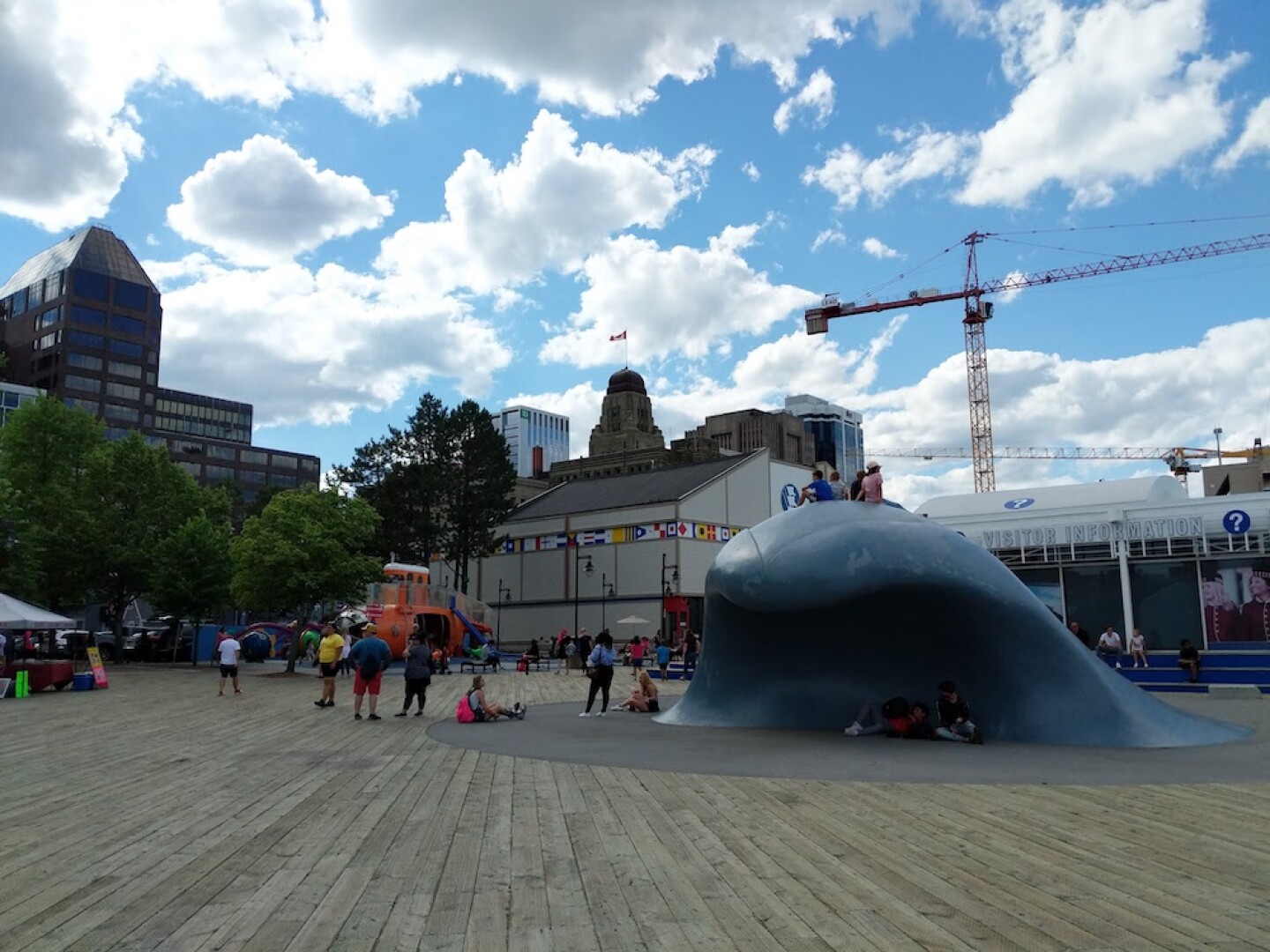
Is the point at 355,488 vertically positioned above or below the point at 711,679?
above

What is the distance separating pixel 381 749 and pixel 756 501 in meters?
54.0

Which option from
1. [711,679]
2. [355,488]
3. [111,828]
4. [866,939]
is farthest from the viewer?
[355,488]

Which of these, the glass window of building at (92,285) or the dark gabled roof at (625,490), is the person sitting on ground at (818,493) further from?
the glass window of building at (92,285)

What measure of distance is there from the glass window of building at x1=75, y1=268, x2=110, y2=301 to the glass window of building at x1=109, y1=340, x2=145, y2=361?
196 inches

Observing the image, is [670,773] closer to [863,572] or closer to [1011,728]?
[863,572]

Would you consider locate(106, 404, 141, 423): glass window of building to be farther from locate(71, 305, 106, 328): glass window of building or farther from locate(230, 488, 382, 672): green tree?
locate(230, 488, 382, 672): green tree

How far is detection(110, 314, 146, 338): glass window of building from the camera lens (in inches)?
4042

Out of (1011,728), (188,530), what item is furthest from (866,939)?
(188,530)

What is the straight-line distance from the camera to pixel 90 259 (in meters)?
103

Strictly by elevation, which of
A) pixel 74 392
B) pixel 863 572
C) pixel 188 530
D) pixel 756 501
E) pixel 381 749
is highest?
pixel 74 392

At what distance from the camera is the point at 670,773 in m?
10.5

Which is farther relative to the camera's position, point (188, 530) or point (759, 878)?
point (188, 530)

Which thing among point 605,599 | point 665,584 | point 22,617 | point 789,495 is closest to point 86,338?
point 605,599

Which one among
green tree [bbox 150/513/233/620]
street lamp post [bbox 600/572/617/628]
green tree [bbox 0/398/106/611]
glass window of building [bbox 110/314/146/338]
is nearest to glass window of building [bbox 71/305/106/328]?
glass window of building [bbox 110/314/146/338]
